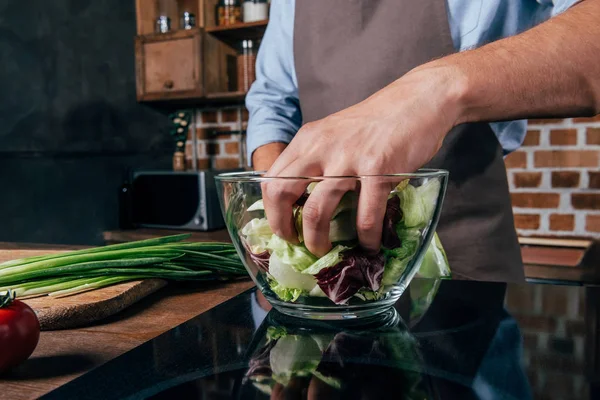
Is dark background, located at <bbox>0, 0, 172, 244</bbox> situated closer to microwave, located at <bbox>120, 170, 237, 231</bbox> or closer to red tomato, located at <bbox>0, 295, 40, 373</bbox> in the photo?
microwave, located at <bbox>120, 170, 237, 231</bbox>

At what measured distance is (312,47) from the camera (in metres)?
1.36

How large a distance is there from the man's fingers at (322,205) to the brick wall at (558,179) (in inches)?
Result: 72.8

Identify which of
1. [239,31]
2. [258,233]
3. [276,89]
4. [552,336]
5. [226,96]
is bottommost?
[552,336]

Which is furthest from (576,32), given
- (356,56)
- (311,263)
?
(356,56)

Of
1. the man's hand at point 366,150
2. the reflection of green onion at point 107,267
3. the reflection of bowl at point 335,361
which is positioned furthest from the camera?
the reflection of green onion at point 107,267

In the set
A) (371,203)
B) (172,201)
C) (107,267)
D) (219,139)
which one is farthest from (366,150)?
(219,139)

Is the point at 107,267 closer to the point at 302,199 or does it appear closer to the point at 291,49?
the point at 302,199

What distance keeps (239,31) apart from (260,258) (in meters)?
2.08

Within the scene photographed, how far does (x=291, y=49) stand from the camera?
1.45 m

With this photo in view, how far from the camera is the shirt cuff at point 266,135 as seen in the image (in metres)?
1.39

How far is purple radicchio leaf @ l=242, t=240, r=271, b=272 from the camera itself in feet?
1.99

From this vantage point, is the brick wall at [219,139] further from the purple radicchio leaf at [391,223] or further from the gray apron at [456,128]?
the purple radicchio leaf at [391,223]

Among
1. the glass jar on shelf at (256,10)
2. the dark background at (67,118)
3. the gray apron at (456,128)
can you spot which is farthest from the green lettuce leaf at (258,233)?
the glass jar on shelf at (256,10)

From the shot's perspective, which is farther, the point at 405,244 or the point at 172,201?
the point at 172,201
